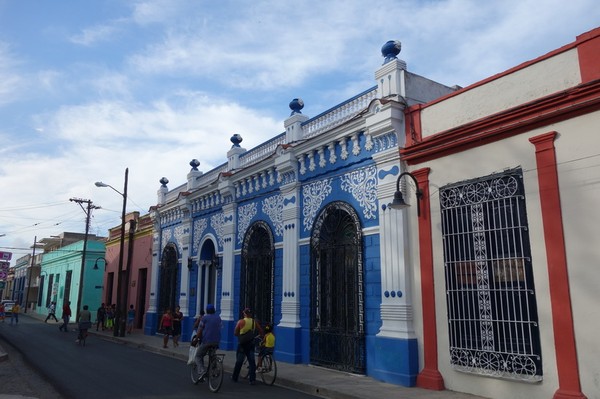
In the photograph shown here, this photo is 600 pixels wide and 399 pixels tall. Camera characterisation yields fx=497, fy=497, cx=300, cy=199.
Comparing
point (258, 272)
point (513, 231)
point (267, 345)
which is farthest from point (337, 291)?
point (513, 231)

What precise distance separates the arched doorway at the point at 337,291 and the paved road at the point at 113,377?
6.56ft

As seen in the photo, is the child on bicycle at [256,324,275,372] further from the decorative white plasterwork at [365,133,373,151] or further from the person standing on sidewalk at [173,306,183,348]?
the person standing on sidewalk at [173,306,183,348]

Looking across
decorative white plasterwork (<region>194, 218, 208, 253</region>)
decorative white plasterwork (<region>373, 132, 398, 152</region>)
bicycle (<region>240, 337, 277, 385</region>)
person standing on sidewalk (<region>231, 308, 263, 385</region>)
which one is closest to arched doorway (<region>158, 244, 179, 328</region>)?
decorative white plasterwork (<region>194, 218, 208, 253</region>)

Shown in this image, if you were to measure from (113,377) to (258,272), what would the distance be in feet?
17.9

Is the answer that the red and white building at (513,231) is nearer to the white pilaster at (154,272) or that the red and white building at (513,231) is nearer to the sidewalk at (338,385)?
the sidewalk at (338,385)

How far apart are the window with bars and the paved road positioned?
10.1ft

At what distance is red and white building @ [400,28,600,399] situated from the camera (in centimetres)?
721

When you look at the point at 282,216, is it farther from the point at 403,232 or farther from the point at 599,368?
the point at 599,368

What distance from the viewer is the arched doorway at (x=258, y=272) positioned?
47.1 ft

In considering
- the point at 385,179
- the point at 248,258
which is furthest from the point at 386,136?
the point at 248,258

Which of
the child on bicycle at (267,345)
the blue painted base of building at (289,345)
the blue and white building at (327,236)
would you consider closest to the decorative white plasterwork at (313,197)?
the blue and white building at (327,236)

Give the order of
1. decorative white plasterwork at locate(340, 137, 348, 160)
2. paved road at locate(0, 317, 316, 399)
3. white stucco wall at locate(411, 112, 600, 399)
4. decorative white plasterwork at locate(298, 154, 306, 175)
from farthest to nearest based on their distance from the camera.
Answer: decorative white plasterwork at locate(298, 154, 306, 175) → decorative white plasterwork at locate(340, 137, 348, 160) → paved road at locate(0, 317, 316, 399) → white stucco wall at locate(411, 112, 600, 399)

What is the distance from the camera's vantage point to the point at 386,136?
1062cm

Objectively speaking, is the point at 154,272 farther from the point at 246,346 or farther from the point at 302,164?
the point at 246,346
